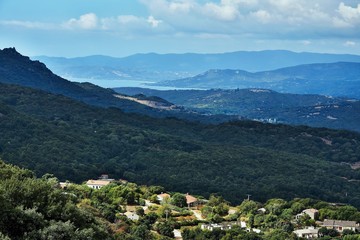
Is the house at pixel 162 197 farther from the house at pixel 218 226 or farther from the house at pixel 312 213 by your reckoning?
the house at pixel 312 213

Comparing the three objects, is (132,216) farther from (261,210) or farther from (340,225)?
(340,225)

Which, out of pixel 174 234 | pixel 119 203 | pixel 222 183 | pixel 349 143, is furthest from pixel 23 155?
pixel 349 143

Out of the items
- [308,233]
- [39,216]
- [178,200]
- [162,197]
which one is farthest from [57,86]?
[39,216]

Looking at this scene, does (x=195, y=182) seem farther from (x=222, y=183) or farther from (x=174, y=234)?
(x=174, y=234)

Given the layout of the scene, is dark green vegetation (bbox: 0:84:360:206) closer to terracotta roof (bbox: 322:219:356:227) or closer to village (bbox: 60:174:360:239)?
village (bbox: 60:174:360:239)

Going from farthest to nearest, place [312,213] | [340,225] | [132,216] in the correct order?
[312,213], [340,225], [132,216]

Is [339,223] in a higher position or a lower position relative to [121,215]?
lower

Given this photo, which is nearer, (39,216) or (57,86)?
(39,216)
